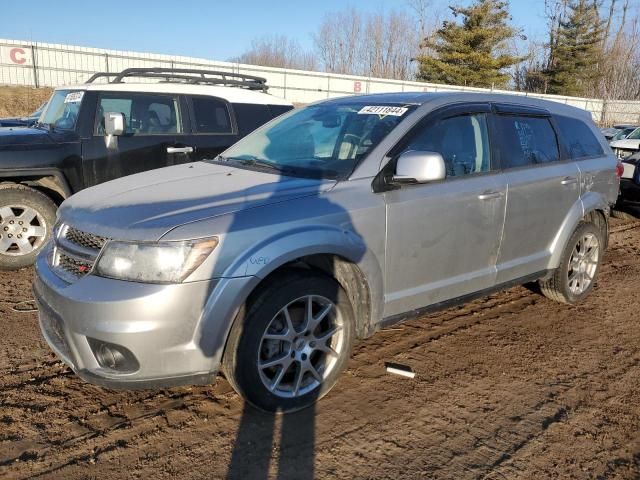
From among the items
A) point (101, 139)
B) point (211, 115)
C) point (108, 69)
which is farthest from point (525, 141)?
point (108, 69)

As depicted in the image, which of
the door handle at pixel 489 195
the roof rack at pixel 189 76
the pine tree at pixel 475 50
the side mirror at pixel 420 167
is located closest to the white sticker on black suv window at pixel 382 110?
the side mirror at pixel 420 167

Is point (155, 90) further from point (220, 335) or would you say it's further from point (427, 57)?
point (427, 57)

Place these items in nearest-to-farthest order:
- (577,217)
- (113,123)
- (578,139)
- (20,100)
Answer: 1. (577,217)
2. (578,139)
3. (113,123)
4. (20,100)

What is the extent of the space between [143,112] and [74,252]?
12.3 ft

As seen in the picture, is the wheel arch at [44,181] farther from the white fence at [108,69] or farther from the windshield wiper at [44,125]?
the white fence at [108,69]

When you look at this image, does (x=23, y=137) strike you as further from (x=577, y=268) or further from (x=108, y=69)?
(x=108, y=69)

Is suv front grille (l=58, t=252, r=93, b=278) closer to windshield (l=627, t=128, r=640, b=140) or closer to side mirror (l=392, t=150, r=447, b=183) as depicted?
side mirror (l=392, t=150, r=447, b=183)

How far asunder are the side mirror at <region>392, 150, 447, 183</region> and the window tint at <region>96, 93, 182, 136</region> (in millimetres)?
3958

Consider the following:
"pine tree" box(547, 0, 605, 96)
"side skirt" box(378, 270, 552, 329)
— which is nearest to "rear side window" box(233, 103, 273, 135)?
"side skirt" box(378, 270, 552, 329)

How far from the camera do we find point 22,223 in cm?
554

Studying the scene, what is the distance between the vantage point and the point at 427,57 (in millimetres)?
42500

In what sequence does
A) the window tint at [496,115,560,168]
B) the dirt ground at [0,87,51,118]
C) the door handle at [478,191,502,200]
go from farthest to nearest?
1. the dirt ground at [0,87,51,118]
2. the window tint at [496,115,560,168]
3. the door handle at [478,191,502,200]

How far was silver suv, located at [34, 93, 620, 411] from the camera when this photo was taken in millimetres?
2631

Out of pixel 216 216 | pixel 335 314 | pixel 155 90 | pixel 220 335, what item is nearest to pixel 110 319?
pixel 220 335
